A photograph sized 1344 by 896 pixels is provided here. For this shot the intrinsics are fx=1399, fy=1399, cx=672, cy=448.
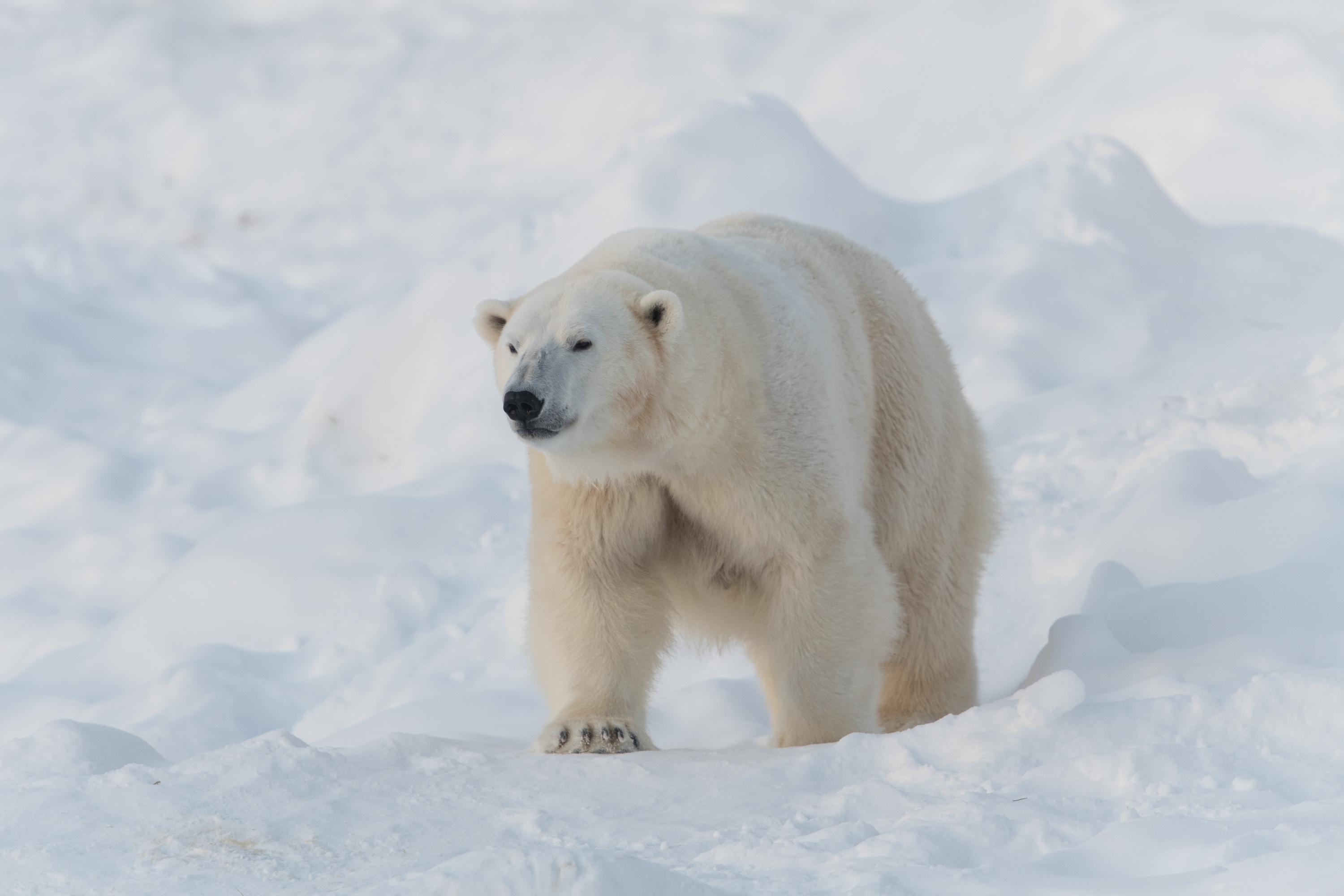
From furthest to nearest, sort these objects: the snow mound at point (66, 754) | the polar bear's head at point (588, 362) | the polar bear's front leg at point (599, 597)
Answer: the polar bear's front leg at point (599, 597) → the polar bear's head at point (588, 362) → the snow mound at point (66, 754)

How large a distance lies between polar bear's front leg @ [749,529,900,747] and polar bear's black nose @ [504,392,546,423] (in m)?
0.83

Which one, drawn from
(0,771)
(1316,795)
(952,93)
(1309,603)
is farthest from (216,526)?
(952,93)

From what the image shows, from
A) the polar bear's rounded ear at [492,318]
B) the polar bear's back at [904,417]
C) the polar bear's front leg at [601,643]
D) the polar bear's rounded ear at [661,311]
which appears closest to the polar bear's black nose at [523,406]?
the polar bear's rounded ear at [661,311]

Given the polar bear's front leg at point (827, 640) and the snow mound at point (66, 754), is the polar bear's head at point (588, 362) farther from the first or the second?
the snow mound at point (66, 754)

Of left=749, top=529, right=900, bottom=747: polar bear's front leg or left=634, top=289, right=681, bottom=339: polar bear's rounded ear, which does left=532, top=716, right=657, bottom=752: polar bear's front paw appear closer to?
left=749, top=529, right=900, bottom=747: polar bear's front leg

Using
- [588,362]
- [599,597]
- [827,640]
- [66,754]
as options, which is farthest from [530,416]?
[66,754]

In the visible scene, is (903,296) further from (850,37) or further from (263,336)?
(850,37)

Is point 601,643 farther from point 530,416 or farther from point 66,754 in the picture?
point 66,754

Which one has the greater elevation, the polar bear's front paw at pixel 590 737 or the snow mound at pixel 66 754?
the polar bear's front paw at pixel 590 737

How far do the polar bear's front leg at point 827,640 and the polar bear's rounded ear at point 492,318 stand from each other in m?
0.95

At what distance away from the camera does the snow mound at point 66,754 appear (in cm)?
294

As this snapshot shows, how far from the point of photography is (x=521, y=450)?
732cm

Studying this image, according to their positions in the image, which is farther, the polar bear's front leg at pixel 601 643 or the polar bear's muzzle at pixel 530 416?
the polar bear's front leg at pixel 601 643

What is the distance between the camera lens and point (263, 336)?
10828mm
